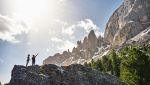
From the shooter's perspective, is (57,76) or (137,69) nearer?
(57,76)

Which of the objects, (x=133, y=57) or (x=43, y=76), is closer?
(x=43, y=76)

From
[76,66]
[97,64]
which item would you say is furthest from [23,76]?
[97,64]

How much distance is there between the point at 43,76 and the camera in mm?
42406

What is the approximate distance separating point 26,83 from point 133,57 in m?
27.2

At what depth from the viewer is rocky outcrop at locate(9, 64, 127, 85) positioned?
41406 mm

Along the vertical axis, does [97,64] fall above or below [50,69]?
above

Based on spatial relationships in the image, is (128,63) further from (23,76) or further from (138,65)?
(23,76)

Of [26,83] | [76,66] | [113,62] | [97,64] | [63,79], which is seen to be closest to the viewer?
[26,83]

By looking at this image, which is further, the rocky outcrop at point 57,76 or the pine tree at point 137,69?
the pine tree at point 137,69

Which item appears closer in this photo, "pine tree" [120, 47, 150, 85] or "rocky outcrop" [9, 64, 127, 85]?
"rocky outcrop" [9, 64, 127, 85]

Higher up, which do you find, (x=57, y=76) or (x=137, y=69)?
(x=137, y=69)

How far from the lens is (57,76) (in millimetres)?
43562

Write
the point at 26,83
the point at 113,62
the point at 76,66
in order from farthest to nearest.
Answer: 1. the point at 113,62
2. the point at 76,66
3. the point at 26,83

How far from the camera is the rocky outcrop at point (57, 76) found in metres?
41.4
